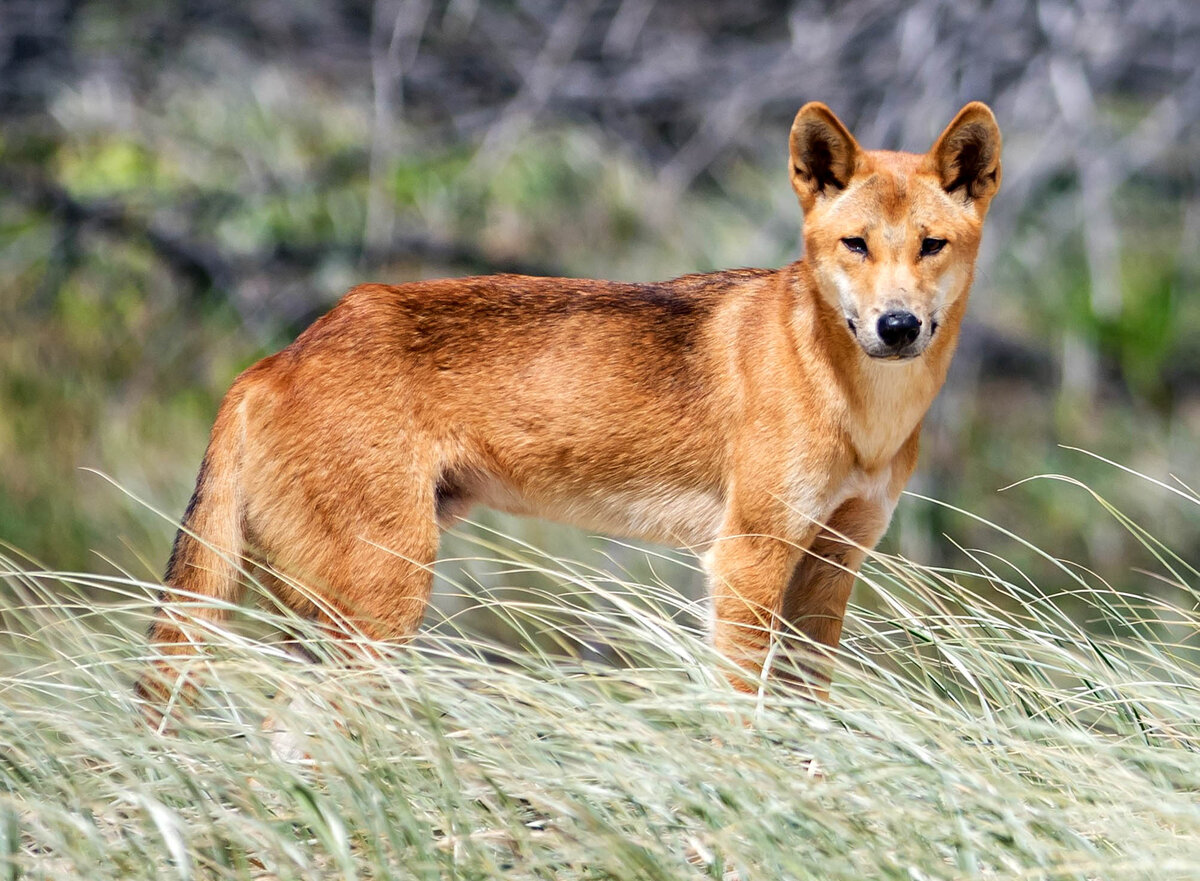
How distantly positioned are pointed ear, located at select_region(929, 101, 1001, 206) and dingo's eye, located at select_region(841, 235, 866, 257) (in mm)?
309

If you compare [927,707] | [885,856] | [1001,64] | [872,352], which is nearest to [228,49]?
[1001,64]

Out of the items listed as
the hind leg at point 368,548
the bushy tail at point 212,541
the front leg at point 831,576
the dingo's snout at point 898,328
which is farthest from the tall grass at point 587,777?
the dingo's snout at point 898,328

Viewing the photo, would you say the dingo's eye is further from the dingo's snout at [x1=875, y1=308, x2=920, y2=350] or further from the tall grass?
the tall grass

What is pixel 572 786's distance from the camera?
103 inches

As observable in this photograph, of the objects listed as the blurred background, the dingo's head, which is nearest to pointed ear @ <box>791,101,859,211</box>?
the dingo's head

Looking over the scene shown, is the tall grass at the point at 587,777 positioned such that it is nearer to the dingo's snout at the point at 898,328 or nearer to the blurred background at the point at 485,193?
the dingo's snout at the point at 898,328

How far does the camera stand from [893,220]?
3627 millimetres

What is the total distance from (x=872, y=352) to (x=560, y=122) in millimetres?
4987

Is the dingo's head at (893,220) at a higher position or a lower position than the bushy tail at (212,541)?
higher

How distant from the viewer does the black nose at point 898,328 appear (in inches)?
136

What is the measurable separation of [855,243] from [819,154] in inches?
12.5

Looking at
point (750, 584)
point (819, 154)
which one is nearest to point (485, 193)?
point (819, 154)

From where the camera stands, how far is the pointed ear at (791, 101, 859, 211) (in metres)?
3.75

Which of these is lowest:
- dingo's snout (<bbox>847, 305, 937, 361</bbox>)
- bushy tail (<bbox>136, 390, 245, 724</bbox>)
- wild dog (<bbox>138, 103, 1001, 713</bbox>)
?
bushy tail (<bbox>136, 390, 245, 724</bbox>)
